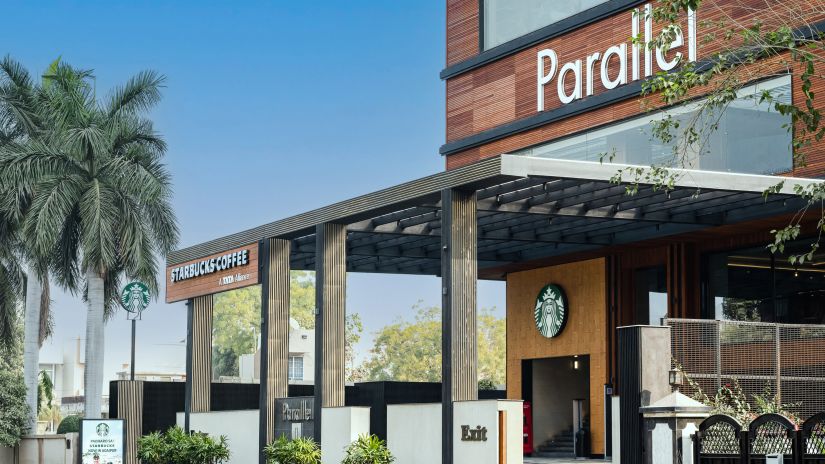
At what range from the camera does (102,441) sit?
103 feet

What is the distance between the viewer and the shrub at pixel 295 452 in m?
26.8

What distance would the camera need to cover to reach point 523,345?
37.8m

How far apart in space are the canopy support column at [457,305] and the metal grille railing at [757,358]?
151 inches

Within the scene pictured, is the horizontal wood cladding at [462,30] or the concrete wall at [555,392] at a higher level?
→ the horizontal wood cladding at [462,30]

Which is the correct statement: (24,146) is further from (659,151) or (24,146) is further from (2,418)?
(659,151)

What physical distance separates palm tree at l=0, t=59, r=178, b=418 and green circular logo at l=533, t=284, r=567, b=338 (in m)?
15.7

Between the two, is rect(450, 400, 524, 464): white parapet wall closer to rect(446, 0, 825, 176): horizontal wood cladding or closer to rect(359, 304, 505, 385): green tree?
rect(446, 0, 825, 176): horizontal wood cladding

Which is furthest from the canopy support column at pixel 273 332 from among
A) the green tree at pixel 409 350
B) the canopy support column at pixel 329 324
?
the green tree at pixel 409 350

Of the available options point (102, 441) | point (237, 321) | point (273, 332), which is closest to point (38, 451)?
point (102, 441)

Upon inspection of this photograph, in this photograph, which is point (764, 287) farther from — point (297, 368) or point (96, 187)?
point (297, 368)

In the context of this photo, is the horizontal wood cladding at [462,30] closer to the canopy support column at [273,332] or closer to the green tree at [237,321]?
the canopy support column at [273,332]

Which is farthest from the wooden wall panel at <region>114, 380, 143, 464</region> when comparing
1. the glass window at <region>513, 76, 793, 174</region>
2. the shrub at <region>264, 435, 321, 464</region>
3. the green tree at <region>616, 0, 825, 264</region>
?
the green tree at <region>616, 0, 825, 264</region>

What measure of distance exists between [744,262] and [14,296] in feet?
103

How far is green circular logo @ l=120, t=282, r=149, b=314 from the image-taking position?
1597 inches
